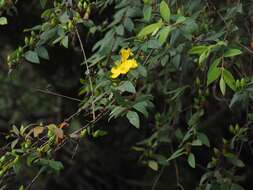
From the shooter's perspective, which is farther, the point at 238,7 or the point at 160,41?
the point at 238,7

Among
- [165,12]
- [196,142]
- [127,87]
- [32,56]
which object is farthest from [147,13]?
[196,142]

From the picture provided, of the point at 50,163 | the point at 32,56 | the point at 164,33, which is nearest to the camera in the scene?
the point at 164,33

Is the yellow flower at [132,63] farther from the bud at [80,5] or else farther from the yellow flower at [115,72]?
the bud at [80,5]

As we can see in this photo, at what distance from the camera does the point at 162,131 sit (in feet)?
7.32

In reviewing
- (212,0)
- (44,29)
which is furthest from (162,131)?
(44,29)

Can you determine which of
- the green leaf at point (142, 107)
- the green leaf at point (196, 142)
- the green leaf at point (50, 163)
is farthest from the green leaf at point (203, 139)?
the green leaf at point (50, 163)

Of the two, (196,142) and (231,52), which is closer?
(231,52)

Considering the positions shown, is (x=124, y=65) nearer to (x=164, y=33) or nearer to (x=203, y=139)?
(x=164, y=33)

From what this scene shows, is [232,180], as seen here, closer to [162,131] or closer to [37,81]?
[162,131]

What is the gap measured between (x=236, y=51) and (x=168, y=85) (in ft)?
3.18

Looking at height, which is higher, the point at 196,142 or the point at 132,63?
the point at 132,63

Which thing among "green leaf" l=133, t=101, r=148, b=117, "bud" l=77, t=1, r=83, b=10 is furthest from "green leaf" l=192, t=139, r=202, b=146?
"bud" l=77, t=1, r=83, b=10

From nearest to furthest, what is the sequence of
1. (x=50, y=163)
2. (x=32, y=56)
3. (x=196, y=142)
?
(x=50, y=163) → (x=32, y=56) → (x=196, y=142)

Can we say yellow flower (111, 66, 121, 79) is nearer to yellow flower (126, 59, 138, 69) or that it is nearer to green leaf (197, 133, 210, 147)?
yellow flower (126, 59, 138, 69)
